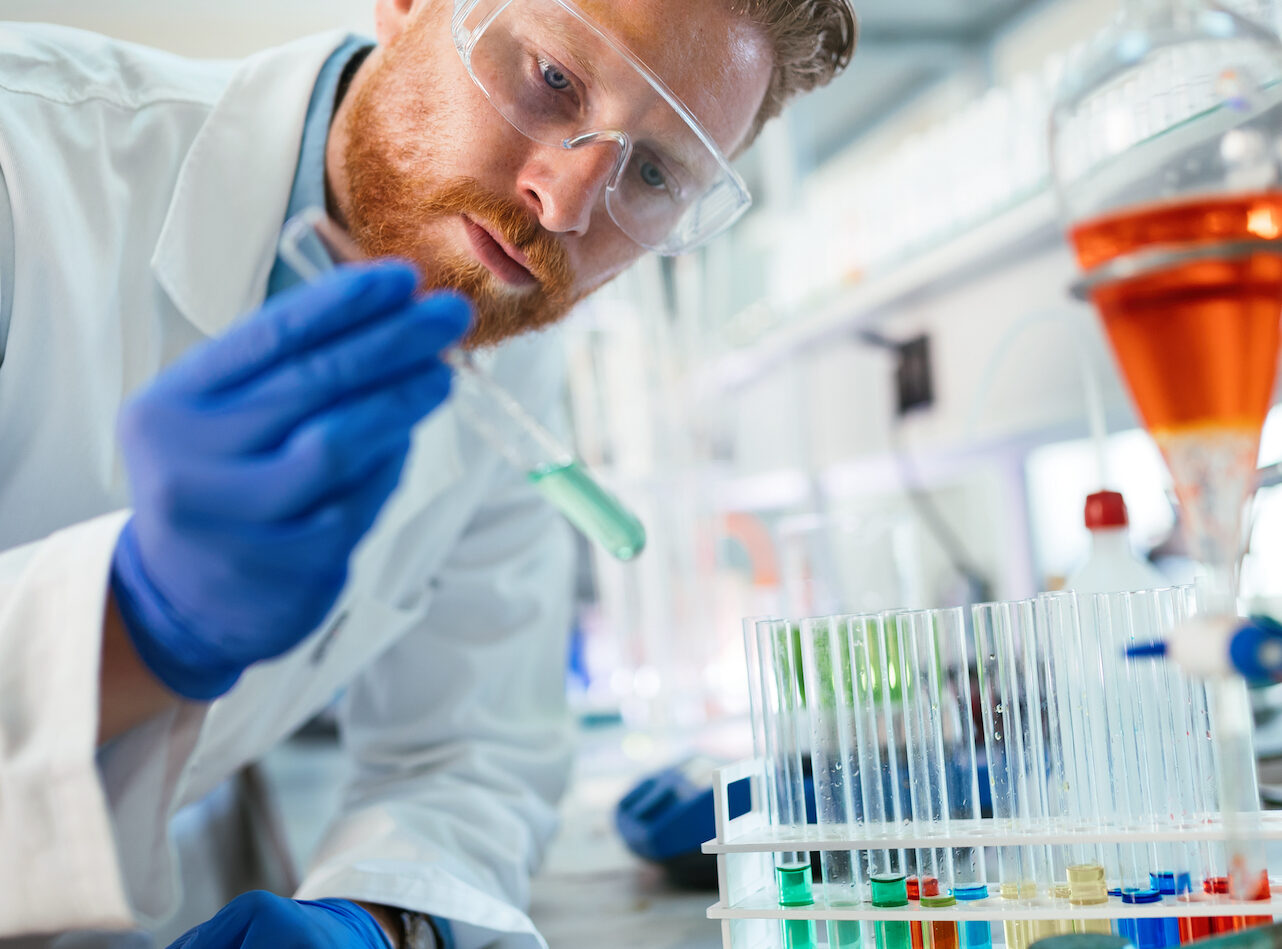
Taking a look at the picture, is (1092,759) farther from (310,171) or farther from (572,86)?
(310,171)

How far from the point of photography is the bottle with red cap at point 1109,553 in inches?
43.5

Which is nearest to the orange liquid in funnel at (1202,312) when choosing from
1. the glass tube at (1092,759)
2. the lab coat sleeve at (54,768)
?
the glass tube at (1092,759)

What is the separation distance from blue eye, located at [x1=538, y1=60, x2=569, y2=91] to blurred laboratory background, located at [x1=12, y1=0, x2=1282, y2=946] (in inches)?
36.8

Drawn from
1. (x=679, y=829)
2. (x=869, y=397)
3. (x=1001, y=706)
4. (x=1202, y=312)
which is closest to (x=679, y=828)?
(x=679, y=829)

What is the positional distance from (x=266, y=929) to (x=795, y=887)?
0.42 m

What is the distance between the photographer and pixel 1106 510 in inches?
44.0

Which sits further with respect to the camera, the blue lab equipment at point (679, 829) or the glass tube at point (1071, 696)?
the blue lab equipment at point (679, 829)

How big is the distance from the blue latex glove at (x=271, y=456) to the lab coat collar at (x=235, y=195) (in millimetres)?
614

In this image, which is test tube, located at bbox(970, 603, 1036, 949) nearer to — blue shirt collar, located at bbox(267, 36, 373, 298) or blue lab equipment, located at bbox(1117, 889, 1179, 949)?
blue lab equipment, located at bbox(1117, 889, 1179, 949)

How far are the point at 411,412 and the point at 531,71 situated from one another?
0.60m

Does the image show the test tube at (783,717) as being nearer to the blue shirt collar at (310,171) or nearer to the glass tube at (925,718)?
the glass tube at (925,718)

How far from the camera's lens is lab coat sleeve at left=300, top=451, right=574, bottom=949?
104cm

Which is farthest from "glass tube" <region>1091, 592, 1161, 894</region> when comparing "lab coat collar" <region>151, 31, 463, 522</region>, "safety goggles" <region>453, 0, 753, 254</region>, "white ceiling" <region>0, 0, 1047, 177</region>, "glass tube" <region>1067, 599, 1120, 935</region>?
"white ceiling" <region>0, 0, 1047, 177</region>

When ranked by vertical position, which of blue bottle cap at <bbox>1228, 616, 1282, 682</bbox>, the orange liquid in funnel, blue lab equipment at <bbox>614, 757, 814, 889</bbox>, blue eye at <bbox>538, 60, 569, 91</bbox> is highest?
blue eye at <bbox>538, 60, 569, 91</bbox>
